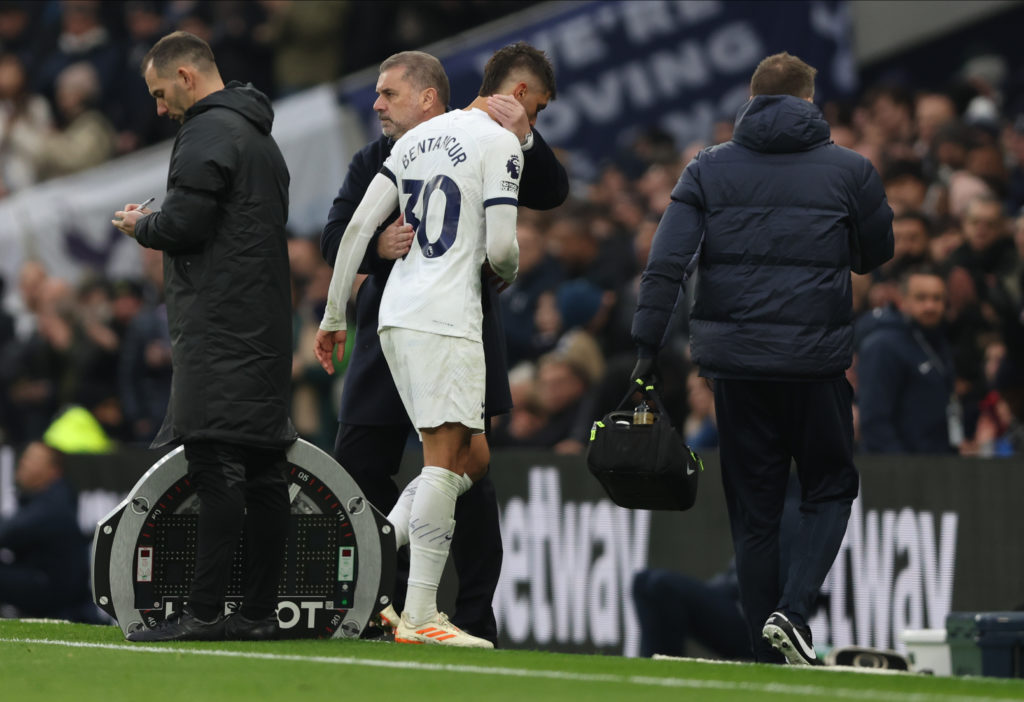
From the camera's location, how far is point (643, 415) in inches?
252

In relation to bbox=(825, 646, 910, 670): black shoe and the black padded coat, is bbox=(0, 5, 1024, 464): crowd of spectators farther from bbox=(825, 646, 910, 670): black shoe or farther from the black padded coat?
bbox=(825, 646, 910, 670): black shoe

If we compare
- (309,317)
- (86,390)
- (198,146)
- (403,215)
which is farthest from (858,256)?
(86,390)

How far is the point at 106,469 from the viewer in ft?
39.7

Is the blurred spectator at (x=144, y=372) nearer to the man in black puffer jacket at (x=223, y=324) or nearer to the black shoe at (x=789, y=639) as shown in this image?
the man in black puffer jacket at (x=223, y=324)

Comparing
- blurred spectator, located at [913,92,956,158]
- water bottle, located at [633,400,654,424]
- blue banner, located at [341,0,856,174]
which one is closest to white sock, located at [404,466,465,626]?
water bottle, located at [633,400,654,424]

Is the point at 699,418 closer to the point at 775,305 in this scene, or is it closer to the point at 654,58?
the point at 654,58

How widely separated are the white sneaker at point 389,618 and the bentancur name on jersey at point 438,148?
1.61m

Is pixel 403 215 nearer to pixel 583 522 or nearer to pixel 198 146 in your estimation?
pixel 198 146

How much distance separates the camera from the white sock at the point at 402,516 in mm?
6914

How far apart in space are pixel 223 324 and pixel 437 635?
124 cm

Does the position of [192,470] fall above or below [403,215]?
below

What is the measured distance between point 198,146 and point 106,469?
241 inches

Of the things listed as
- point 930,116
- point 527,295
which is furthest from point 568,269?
point 930,116

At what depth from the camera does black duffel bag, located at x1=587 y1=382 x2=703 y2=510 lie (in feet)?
20.7
